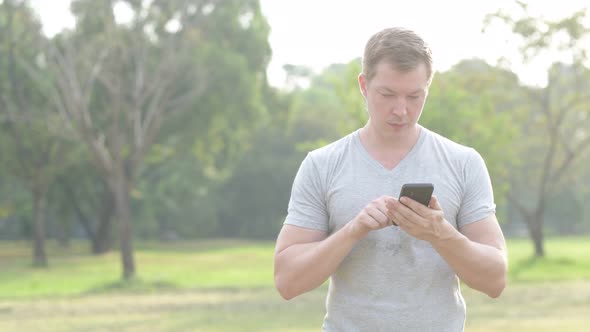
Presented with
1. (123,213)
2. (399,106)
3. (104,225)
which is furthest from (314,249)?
(104,225)

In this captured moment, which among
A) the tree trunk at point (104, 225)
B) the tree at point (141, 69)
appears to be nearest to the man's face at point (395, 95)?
the tree at point (141, 69)

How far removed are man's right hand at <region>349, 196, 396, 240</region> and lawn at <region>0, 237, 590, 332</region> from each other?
12.3 meters

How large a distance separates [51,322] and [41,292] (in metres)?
8.93

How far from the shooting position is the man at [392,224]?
343 cm

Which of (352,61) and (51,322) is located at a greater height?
(352,61)

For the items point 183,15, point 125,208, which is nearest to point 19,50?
point 183,15

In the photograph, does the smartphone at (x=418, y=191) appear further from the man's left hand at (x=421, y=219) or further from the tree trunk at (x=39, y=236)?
the tree trunk at (x=39, y=236)

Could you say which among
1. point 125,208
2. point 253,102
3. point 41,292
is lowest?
point 41,292

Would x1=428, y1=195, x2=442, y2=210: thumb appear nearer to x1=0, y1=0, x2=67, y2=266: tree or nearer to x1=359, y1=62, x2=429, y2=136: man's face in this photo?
x1=359, y1=62, x2=429, y2=136: man's face

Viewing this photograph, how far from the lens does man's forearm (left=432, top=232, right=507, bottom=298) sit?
11.0 ft

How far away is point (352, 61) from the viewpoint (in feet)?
107

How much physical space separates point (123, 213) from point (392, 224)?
24768 millimetres

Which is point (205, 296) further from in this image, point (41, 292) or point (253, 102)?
point (253, 102)

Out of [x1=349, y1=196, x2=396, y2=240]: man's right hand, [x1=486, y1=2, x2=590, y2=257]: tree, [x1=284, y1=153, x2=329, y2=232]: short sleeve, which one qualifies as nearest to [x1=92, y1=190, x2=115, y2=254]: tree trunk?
[x1=486, y1=2, x2=590, y2=257]: tree
